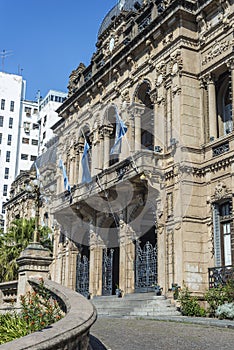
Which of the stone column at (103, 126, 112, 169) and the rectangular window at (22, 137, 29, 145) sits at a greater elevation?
the rectangular window at (22, 137, 29, 145)

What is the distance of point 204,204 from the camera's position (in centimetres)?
1880

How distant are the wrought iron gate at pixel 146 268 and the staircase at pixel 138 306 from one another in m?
0.52

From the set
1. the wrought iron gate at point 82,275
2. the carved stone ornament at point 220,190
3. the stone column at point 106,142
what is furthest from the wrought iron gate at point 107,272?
the carved stone ornament at point 220,190

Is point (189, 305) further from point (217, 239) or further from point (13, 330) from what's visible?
point (13, 330)

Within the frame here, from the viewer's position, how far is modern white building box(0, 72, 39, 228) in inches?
2776

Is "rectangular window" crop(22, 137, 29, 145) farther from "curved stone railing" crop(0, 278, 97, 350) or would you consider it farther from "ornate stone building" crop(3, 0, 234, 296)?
"curved stone railing" crop(0, 278, 97, 350)

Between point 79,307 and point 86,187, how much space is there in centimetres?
1701

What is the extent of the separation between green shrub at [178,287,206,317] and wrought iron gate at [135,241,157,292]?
8.07ft

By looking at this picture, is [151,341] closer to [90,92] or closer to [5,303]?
[5,303]

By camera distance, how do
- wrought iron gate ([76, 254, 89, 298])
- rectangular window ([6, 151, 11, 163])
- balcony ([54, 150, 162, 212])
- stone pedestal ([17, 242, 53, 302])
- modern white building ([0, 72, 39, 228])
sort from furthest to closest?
rectangular window ([6, 151, 11, 163]) < modern white building ([0, 72, 39, 228]) < wrought iron gate ([76, 254, 89, 298]) < balcony ([54, 150, 162, 212]) < stone pedestal ([17, 242, 53, 302])

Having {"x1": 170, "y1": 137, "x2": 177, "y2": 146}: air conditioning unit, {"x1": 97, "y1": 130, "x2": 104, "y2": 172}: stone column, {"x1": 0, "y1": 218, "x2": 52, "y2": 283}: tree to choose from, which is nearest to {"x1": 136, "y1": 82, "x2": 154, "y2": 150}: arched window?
{"x1": 97, "y1": 130, "x2": 104, "y2": 172}: stone column

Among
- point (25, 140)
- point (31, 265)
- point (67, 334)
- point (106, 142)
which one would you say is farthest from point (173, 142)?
point (25, 140)

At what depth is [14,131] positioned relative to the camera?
72.2m

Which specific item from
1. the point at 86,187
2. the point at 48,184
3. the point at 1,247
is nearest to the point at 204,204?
the point at 86,187
